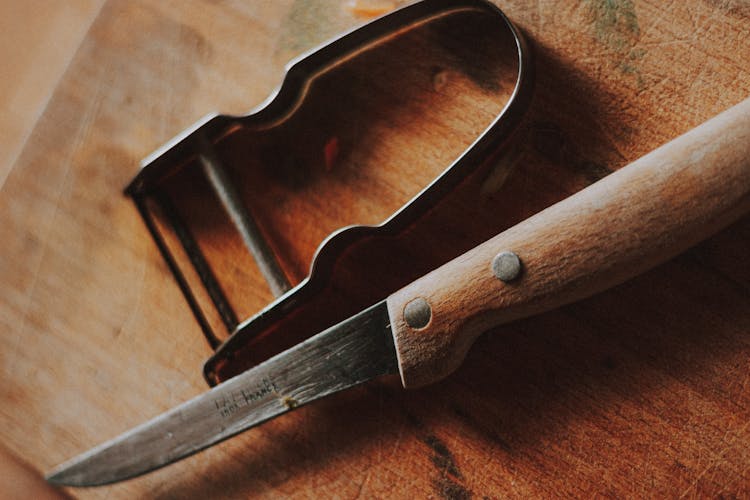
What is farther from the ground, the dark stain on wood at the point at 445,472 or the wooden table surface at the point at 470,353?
the wooden table surface at the point at 470,353

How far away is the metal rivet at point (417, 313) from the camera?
0.73 meters

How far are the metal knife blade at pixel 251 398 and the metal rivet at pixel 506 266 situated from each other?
0.47 ft

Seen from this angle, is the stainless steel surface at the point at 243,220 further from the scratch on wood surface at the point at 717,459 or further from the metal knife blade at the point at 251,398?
the scratch on wood surface at the point at 717,459

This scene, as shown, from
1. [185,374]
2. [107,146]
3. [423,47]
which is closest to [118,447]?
[185,374]

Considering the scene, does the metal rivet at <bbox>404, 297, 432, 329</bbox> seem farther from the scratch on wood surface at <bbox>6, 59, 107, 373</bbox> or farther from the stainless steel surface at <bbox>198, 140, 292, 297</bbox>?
the scratch on wood surface at <bbox>6, 59, 107, 373</bbox>

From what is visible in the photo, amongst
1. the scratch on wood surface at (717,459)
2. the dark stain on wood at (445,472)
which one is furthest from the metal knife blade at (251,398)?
the scratch on wood surface at (717,459)

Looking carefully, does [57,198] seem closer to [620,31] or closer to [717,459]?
[620,31]

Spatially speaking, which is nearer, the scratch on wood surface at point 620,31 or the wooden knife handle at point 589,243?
the wooden knife handle at point 589,243

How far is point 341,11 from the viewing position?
881mm

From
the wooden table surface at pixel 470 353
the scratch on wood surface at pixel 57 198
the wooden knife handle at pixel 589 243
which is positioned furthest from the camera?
the scratch on wood surface at pixel 57 198

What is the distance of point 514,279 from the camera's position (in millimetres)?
690

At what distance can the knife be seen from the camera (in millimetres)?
652

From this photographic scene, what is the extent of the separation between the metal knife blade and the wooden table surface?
6 centimetres

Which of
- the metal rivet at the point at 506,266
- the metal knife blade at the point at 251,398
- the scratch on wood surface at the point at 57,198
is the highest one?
the scratch on wood surface at the point at 57,198
